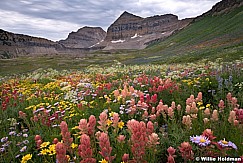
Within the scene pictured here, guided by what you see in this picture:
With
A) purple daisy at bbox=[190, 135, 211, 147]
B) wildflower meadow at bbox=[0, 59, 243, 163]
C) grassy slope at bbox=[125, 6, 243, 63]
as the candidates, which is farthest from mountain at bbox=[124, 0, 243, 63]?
purple daisy at bbox=[190, 135, 211, 147]

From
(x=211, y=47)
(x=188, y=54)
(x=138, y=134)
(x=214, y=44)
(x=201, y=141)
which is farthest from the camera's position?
(x=214, y=44)

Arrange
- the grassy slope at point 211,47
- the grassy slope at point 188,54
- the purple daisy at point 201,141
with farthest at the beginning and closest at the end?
the grassy slope at point 188,54
the grassy slope at point 211,47
the purple daisy at point 201,141

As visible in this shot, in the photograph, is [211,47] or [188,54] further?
[211,47]

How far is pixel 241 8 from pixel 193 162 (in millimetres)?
133825

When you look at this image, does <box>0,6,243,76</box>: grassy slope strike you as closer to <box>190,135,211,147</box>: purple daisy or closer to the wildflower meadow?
the wildflower meadow

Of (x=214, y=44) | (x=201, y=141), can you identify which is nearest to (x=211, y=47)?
(x=214, y=44)

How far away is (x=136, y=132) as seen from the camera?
7.56 ft

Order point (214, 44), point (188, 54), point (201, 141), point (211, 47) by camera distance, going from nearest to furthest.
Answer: point (201, 141), point (188, 54), point (211, 47), point (214, 44)

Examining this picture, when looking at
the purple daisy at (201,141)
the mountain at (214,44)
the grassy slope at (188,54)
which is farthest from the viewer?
the grassy slope at (188,54)

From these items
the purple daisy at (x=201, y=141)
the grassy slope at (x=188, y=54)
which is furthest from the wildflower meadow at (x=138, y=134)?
the grassy slope at (x=188, y=54)

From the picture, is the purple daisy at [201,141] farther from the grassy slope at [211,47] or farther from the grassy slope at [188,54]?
the grassy slope at [211,47]

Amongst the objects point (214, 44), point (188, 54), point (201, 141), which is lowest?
point (201, 141)

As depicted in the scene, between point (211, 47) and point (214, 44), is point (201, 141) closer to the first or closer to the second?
point (211, 47)

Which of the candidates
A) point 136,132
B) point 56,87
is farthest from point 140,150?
point 56,87
